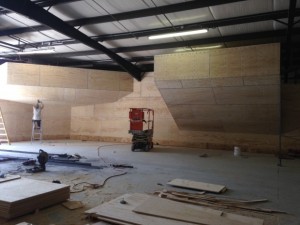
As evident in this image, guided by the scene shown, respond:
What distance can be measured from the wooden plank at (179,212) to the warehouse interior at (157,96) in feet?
0.11

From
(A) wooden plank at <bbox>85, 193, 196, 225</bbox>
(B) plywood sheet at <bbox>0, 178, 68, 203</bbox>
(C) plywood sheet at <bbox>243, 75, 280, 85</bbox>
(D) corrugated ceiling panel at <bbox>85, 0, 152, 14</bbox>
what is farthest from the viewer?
(C) plywood sheet at <bbox>243, 75, 280, 85</bbox>

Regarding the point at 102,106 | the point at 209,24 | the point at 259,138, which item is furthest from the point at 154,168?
the point at 102,106

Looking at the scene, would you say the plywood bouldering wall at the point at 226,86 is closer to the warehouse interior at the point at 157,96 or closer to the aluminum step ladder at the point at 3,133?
the warehouse interior at the point at 157,96

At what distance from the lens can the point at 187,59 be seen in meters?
6.97

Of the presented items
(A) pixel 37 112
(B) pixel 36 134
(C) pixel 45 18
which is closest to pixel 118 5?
(C) pixel 45 18

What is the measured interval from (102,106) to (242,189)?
762 cm

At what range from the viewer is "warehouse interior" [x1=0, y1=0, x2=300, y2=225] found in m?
4.18

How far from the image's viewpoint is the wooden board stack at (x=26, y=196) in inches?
106

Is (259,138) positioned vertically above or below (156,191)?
above

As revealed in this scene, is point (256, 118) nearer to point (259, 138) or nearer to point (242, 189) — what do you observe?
point (259, 138)

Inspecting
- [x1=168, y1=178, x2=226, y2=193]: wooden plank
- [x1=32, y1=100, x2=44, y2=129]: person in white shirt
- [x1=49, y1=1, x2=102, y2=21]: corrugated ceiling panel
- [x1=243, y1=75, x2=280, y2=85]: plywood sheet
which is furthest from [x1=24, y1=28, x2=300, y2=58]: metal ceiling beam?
[x1=168, y1=178, x2=226, y2=193]: wooden plank

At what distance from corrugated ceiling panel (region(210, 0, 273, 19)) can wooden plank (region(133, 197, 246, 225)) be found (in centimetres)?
389

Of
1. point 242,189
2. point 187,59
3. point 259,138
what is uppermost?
point 187,59

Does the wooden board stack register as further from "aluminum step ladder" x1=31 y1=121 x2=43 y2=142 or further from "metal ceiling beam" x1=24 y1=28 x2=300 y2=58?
"aluminum step ladder" x1=31 y1=121 x2=43 y2=142
